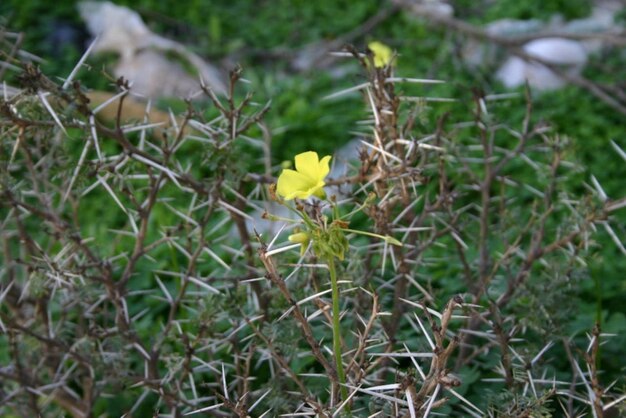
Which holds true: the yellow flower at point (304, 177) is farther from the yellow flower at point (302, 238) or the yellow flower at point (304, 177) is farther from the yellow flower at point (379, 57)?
the yellow flower at point (379, 57)

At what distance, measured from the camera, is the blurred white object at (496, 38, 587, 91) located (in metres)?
4.68

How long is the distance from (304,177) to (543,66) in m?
3.39

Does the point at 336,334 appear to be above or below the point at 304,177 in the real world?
below

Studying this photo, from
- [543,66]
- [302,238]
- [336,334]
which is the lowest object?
[543,66]

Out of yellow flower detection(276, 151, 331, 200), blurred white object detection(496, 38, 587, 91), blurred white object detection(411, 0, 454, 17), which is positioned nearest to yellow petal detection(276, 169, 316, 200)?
yellow flower detection(276, 151, 331, 200)

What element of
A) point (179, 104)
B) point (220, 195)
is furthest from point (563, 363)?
point (179, 104)

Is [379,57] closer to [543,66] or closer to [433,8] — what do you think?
[543,66]

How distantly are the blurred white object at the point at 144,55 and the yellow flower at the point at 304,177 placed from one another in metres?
3.40

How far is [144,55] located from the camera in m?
5.02

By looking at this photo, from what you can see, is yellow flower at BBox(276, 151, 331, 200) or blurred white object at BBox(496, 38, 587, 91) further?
blurred white object at BBox(496, 38, 587, 91)

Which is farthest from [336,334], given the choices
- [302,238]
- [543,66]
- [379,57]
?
[543,66]

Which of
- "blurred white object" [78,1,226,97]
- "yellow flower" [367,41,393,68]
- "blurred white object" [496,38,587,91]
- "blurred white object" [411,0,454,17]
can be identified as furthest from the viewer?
"blurred white object" [411,0,454,17]

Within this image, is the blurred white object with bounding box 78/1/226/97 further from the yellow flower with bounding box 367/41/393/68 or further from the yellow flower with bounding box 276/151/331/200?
the yellow flower with bounding box 276/151/331/200

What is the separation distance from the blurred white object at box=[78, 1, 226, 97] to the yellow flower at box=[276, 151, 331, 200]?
340 centimetres
